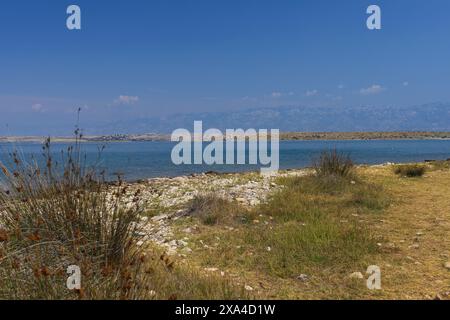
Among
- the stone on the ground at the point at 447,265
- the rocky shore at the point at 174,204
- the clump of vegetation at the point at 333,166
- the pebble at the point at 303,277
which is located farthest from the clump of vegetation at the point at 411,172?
the pebble at the point at 303,277

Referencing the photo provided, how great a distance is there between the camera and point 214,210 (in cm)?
891

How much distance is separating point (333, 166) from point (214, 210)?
19.9 ft

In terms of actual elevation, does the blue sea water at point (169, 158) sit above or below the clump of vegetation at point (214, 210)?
Result: below

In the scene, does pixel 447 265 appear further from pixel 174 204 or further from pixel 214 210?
pixel 174 204

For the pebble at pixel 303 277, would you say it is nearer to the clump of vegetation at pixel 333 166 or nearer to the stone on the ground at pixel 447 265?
the stone on the ground at pixel 447 265

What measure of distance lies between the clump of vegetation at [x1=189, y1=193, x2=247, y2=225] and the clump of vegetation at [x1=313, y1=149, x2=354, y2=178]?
480cm

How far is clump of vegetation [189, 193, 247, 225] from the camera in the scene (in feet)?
28.3

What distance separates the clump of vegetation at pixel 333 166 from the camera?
1338 centimetres

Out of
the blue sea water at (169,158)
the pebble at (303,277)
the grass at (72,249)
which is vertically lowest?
the blue sea water at (169,158)

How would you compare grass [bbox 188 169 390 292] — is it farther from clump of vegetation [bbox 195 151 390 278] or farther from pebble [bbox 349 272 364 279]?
pebble [bbox 349 272 364 279]

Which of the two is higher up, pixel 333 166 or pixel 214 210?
pixel 333 166

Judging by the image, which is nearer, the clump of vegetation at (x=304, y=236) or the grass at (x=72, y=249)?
the grass at (x=72, y=249)

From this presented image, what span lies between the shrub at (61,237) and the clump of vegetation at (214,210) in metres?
3.49

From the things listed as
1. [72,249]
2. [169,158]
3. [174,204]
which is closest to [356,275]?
[72,249]
